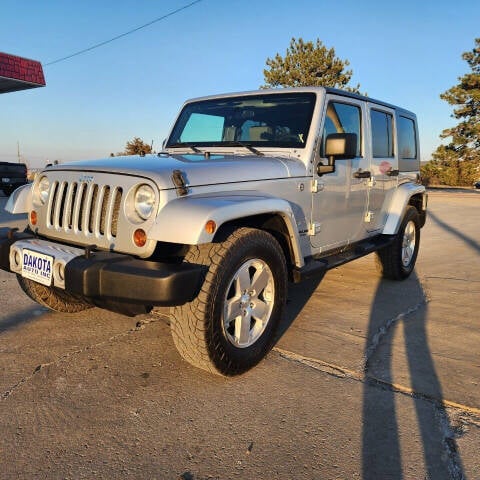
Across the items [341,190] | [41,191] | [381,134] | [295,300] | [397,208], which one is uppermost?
[381,134]

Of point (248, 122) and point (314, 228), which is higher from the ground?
point (248, 122)

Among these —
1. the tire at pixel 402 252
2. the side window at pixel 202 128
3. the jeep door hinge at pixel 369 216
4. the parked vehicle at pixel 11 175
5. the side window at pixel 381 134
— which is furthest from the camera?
the parked vehicle at pixel 11 175

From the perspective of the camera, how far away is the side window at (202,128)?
3.95 meters

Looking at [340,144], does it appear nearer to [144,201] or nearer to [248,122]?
[248,122]

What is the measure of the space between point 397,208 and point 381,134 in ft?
2.73


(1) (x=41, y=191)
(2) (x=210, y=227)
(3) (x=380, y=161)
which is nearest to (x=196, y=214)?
(2) (x=210, y=227)

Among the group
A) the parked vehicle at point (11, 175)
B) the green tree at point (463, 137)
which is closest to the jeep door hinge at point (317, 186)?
the parked vehicle at point (11, 175)

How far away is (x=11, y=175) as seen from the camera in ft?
55.7

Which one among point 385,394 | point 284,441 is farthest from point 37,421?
point 385,394

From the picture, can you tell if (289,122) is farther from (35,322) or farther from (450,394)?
(35,322)

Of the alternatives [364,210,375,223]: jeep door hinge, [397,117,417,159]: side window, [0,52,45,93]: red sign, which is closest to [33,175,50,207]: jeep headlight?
[364,210,375,223]: jeep door hinge

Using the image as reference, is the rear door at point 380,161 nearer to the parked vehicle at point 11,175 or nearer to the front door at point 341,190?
the front door at point 341,190

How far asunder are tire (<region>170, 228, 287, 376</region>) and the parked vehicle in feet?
55.5

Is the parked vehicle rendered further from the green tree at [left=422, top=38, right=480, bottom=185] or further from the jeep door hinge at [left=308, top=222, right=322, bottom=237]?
the green tree at [left=422, top=38, right=480, bottom=185]
